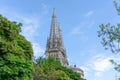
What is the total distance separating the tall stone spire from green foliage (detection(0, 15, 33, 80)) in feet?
298

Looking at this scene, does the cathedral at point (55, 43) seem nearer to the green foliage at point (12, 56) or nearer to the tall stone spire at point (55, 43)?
the tall stone spire at point (55, 43)

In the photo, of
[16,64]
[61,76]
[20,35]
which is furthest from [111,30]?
[61,76]

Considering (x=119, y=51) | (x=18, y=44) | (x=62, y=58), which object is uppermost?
(x=62, y=58)

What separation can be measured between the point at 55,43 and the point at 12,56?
A: 9593 cm

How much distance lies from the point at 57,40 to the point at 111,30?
106502 mm

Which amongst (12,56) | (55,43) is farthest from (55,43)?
(12,56)

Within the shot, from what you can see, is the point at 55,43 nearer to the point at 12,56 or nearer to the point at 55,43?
the point at 55,43

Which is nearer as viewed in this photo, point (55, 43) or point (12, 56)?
point (12, 56)

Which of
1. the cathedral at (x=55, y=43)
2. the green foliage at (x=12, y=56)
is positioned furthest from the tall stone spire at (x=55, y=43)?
the green foliage at (x=12, y=56)

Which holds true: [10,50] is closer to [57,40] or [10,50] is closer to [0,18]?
[0,18]

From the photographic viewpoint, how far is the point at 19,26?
30969mm

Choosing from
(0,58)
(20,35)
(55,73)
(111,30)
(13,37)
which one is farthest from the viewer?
(55,73)

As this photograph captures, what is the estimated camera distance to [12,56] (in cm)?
2784

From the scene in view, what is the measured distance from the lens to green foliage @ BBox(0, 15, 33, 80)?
2695 cm
